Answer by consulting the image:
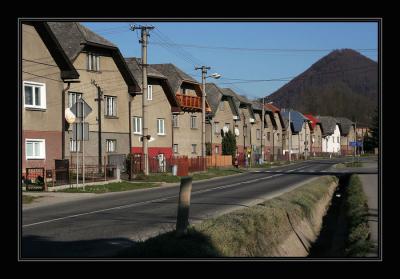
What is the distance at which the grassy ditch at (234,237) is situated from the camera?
9148 millimetres

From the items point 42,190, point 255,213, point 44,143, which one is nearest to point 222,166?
point 44,143

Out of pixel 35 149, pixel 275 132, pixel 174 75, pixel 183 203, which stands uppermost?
pixel 174 75

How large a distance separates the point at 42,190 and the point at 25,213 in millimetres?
8229

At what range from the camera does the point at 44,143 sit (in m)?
30.5

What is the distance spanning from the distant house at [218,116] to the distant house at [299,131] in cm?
2780

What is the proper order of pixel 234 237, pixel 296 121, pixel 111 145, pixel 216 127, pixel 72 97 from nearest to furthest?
pixel 234 237, pixel 72 97, pixel 111 145, pixel 216 127, pixel 296 121

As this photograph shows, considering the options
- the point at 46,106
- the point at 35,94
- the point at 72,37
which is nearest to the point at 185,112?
the point at 72,37

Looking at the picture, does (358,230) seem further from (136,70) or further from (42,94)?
(136,70)

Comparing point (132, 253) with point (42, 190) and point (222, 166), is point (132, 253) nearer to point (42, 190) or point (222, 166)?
point (42, 190)

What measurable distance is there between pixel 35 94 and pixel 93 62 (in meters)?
7.67

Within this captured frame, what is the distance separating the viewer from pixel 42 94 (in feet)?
99.7

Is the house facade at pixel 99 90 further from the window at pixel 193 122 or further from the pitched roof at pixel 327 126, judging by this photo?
the pitched roof at pixel 327 126

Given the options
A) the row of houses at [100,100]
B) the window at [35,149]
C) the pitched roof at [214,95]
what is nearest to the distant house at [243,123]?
the pitched roof at [214,95]

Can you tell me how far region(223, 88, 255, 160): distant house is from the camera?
7444 centimetres
